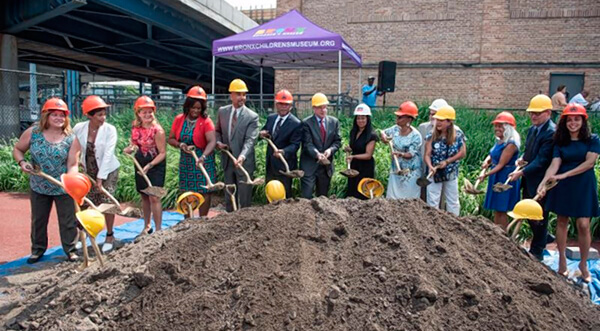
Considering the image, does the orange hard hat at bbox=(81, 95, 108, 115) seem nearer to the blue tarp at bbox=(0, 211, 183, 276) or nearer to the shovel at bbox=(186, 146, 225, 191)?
the shovel at bbox=(186, 146, 225, 191)

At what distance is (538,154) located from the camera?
13.4 ft

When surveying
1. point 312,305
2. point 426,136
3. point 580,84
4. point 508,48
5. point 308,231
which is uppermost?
point 508,48

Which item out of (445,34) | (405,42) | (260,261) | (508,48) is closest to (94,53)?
(405,42)

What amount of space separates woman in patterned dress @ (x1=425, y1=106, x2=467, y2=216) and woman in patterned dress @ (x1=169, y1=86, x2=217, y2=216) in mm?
2236

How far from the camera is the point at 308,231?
299cm

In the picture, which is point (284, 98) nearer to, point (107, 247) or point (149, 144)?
point (149, 144)

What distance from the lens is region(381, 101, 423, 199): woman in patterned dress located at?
4652 millimetres

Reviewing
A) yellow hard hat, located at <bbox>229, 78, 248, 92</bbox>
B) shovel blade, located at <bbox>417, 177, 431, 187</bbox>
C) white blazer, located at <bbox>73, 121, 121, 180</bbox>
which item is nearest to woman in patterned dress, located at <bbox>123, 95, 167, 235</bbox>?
white blazer, located at <bbox>73, 121, 121, 180</bbox>

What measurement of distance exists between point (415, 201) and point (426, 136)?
4.49 feet

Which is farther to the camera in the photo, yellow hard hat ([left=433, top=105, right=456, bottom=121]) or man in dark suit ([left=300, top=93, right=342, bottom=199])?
man in dark suit ([left=300, top=93, right=342, bottom=199])

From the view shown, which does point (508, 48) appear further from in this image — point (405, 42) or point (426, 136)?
point (426, 136)

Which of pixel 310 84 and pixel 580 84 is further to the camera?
pixel 310 84

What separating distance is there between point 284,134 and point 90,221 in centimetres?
242

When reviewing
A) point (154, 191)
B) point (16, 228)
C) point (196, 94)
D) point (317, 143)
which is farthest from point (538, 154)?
point (16, 228)
